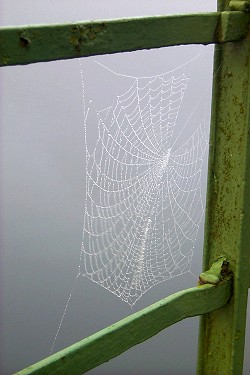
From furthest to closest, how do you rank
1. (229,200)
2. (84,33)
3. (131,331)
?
(229,200), (131,331), (84,33)

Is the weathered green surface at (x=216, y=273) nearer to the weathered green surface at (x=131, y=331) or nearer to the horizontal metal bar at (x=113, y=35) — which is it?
the weathered green surface at (x=131, y=331)

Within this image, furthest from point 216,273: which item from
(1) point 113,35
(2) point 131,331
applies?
(1) point 113,35

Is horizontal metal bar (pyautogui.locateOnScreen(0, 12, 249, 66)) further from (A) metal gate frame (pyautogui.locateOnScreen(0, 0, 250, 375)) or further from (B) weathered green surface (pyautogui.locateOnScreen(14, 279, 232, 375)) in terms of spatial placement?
(B) weathered green surface (pyautogui.locateOnScreen(14, 279, 232, 375))

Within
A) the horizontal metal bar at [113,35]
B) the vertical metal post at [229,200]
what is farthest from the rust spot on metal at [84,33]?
the vertical metal post at [229,200]

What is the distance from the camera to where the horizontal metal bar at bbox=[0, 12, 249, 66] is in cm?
104

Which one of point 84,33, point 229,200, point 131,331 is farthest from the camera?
point 229,200

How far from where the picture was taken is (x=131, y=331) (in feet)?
4.33

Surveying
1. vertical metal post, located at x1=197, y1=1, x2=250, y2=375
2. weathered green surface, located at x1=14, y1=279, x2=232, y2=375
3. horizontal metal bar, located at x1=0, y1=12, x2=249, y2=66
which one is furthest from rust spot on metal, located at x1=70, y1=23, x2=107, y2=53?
weathered green surface, located at x1=14, y1=279, x2=232, y2=375

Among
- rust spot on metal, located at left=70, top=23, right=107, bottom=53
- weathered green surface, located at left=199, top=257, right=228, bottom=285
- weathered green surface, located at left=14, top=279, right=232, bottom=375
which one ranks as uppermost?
rust spot on metal, located at left=70, top=23, right=107, bottom=53

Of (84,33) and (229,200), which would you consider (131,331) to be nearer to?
(229,200)

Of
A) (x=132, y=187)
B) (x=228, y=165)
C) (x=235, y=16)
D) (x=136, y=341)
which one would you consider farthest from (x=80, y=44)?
(x=132, y=187)

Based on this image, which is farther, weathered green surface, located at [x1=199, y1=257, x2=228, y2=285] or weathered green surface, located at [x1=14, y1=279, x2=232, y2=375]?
weathered green surface, located at [x1=199, y1=257, x2=228, y2=285]

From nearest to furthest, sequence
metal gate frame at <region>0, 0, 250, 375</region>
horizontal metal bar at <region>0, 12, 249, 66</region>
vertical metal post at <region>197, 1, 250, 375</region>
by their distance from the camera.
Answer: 1. horizontal metal bar at <region>0, 12, 249, 66</region>
2. metal gate frame at <region>0, 0, 250, 375</region>
3. vertical metal post at <region>197, 1, 250, 375</region>

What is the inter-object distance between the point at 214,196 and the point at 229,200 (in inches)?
2.0
